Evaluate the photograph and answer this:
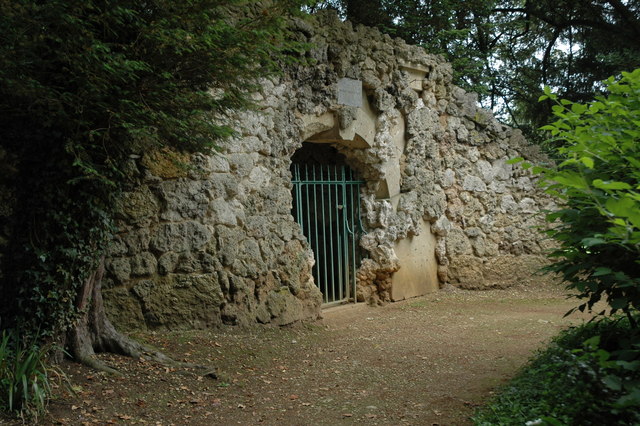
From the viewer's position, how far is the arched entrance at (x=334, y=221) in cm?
760

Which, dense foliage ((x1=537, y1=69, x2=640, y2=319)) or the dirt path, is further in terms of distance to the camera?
the dirt path

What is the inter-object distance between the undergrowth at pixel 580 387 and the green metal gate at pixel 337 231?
3463mm

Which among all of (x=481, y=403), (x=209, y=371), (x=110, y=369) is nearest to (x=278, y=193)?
(x=209, y=371)

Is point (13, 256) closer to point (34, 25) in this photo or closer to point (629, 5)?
point (34, 25)

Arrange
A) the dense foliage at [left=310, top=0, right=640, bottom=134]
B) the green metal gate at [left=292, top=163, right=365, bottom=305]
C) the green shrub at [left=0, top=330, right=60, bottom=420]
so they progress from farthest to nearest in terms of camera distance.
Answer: the dense foliage at [left=310, top=0, right=640, bottom=134]
the green metal gate at [left=292, top=163, right=365, bottom=305]
the green shrub at [left=0, top=330, right=60, bottom=420]

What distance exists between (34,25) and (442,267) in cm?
675

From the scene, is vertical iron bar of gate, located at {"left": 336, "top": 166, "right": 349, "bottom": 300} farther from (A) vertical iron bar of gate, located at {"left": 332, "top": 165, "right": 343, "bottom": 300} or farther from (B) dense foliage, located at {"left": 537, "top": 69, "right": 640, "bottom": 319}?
(B) dense foliage, located at {"left": 537, "top": 69, "right": 640, "bottom": 319}

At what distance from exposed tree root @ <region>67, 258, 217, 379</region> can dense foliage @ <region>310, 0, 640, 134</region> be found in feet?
23.7

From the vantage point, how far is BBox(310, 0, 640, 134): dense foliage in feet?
34.6

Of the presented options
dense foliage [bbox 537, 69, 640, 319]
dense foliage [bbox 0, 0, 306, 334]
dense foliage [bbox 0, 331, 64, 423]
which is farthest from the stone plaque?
dense foliage [bbox 0, 331, 64, 423]

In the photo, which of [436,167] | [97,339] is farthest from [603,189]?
[436,167]

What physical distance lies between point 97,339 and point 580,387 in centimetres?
335

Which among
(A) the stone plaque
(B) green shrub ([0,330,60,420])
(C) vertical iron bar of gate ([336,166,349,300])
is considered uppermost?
(A) the stone plaque

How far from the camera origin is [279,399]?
4.05 m
